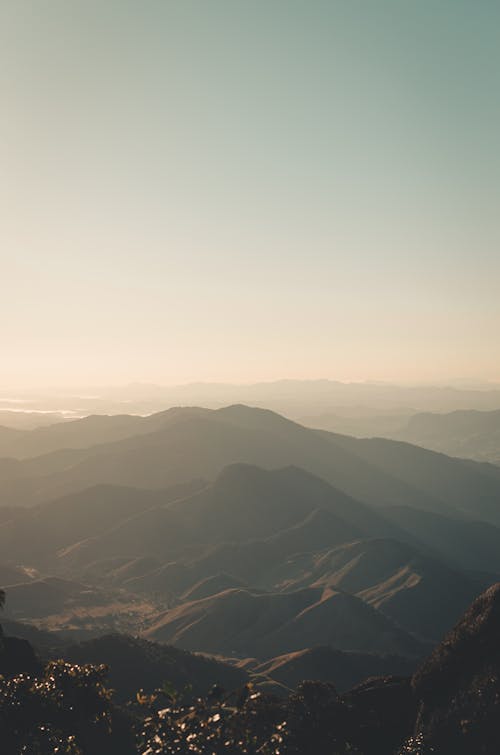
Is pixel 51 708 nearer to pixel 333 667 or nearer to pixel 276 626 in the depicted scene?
pixel 333 667

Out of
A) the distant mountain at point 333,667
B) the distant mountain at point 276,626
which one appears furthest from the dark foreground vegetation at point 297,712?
the distant mountain at point 276,626

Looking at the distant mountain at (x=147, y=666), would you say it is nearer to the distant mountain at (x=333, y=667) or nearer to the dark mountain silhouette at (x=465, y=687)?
the distant mountain at (x=333, y=667)

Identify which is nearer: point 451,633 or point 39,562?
point 451,633

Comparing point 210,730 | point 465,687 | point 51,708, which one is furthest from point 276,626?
point 210,730

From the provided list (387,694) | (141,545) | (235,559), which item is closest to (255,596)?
(235,559)

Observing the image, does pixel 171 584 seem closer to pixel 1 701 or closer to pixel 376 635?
pixel 376 635

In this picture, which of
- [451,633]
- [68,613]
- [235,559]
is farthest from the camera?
[235,559]
